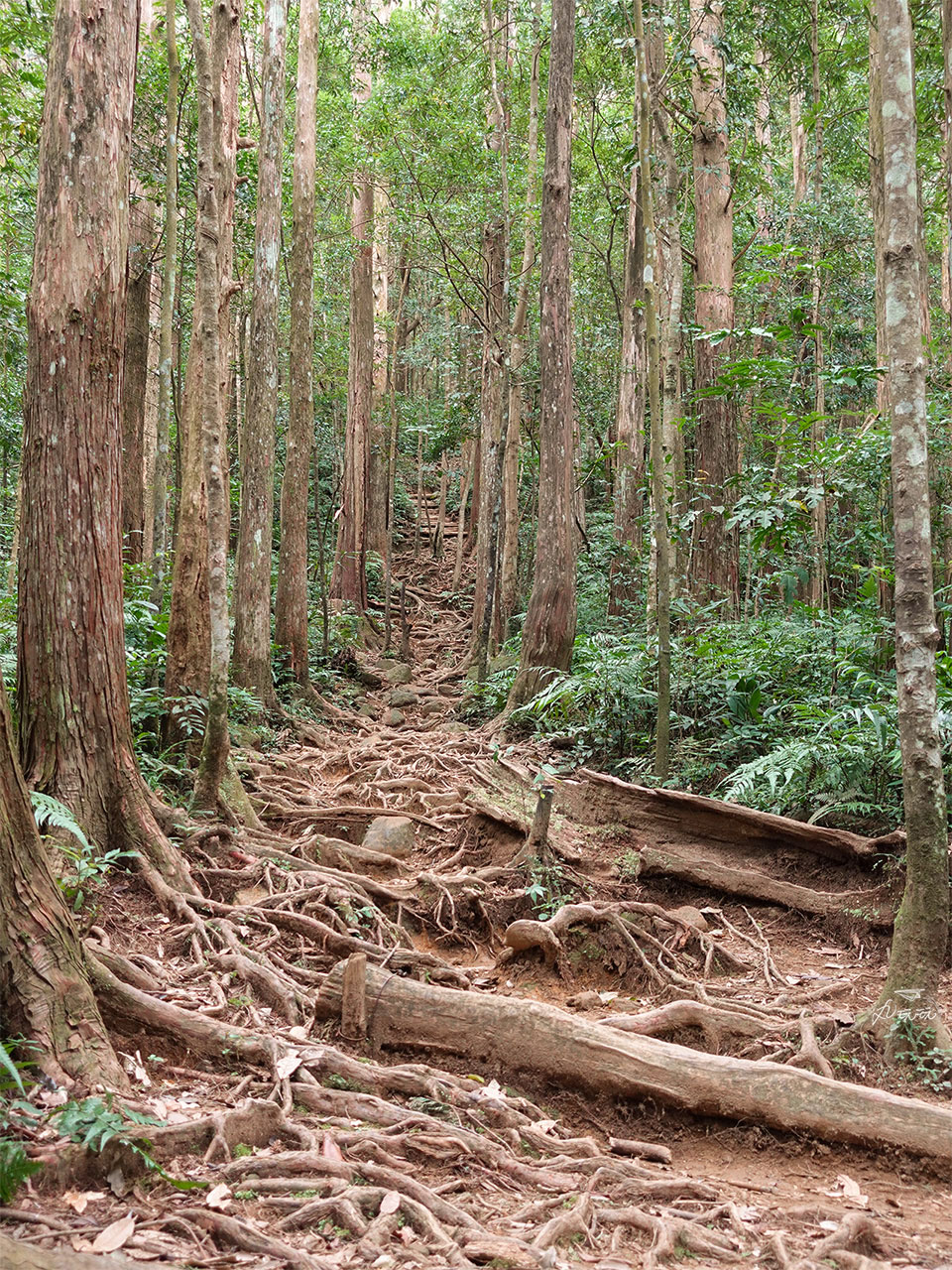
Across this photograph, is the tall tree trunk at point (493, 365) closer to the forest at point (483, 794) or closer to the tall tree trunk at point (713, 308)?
the forest at point (483, 794)

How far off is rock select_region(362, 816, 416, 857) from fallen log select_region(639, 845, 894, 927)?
181cm

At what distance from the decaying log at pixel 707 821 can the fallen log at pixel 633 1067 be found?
258 cm

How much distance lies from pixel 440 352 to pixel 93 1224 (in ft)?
72.2

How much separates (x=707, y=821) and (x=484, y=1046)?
316cm

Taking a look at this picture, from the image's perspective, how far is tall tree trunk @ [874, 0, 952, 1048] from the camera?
4.41 metres

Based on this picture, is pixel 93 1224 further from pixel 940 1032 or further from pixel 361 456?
pixel 361 456

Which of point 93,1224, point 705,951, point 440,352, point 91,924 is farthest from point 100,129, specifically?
point 440,352

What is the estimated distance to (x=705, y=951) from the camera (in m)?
6.04

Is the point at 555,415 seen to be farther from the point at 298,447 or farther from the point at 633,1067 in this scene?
the point at 633,1067

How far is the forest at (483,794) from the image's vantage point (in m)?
3.28

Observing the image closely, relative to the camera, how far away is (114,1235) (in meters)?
2.61

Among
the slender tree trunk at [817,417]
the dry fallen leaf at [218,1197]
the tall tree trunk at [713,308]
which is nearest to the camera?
the dry fallen leaf at [218,1197]

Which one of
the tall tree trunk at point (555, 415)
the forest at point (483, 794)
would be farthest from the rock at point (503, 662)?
the tall tree trunk at point (555, 415)

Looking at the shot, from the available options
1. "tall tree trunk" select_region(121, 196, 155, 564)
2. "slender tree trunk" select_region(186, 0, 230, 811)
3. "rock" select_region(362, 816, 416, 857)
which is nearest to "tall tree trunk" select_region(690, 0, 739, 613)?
"rock" select_region(362, 816, 416, 857)
